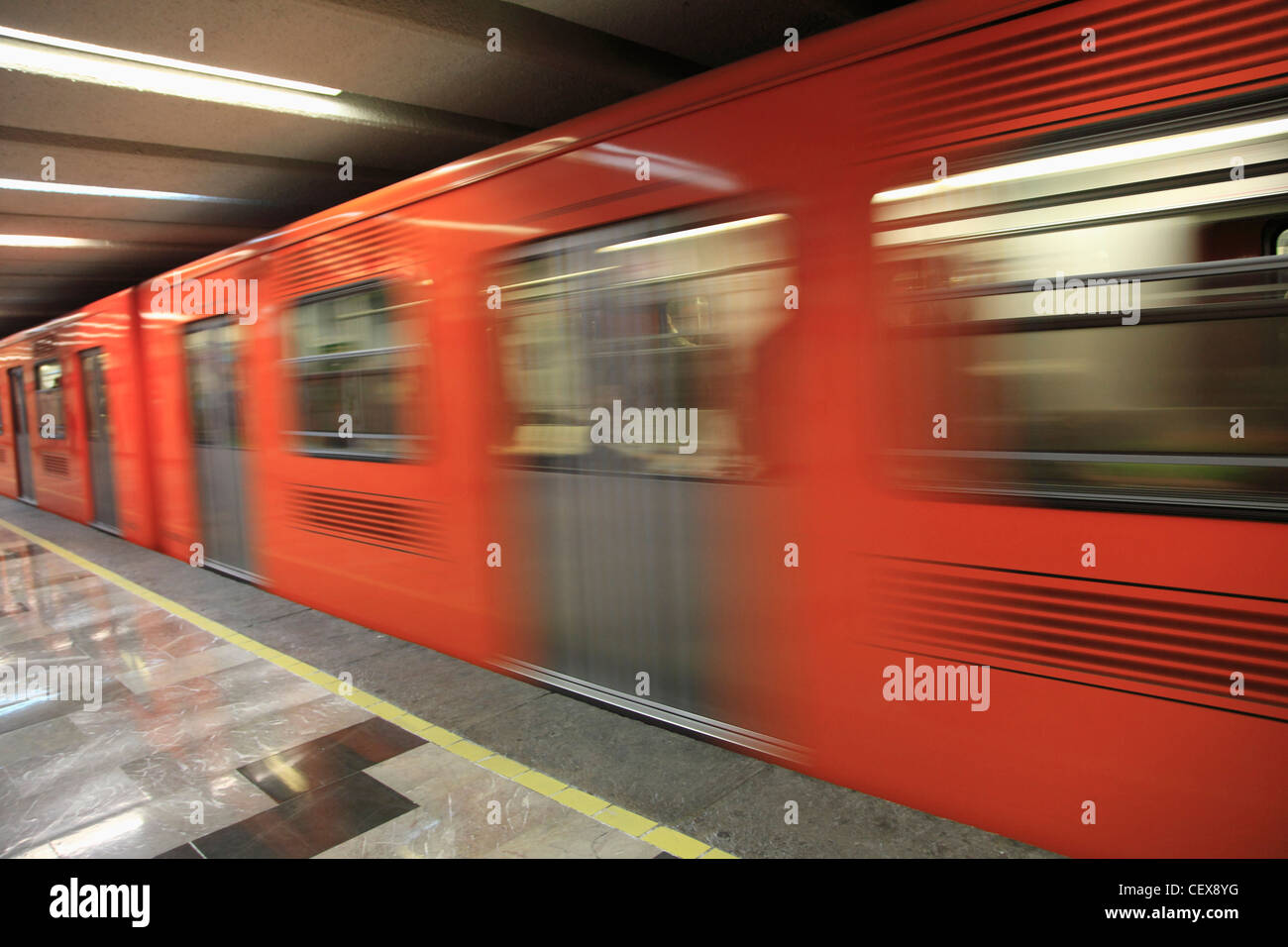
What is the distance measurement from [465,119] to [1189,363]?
502 centimetres

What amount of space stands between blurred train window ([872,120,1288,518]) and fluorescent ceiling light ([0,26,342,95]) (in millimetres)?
3859

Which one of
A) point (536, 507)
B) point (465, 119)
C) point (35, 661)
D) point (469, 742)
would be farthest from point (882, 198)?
point (35, 661)

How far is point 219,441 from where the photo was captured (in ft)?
22.7

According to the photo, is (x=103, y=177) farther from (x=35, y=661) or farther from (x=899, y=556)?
(x=899, y=556)

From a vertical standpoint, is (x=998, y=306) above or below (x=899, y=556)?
above

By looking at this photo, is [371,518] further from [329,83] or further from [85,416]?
[85,416]

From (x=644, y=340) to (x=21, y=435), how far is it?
14.3 metres

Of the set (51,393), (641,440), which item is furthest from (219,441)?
(51,393)

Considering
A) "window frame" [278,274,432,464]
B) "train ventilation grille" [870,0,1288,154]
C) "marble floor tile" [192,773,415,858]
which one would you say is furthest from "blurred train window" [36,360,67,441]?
"train ventilation grille" [870,0,1288,154]

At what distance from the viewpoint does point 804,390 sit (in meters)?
2.93

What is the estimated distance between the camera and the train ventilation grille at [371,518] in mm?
4762

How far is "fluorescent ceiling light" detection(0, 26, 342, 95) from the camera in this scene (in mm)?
3928

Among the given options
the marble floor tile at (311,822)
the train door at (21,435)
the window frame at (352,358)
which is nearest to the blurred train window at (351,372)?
the window frame at (352,358)
